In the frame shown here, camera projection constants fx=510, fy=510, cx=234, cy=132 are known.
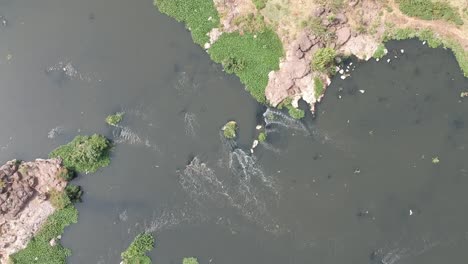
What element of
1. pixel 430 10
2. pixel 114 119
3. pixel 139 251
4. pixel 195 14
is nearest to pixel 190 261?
pixel 139 251

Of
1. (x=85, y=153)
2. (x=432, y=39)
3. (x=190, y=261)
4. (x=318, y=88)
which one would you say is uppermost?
(x=432, y=39)

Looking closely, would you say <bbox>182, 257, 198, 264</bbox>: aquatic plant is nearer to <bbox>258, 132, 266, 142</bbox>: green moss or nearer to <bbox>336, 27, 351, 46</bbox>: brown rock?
<bbox>258, 132, 266, 142</bbox>: green moss

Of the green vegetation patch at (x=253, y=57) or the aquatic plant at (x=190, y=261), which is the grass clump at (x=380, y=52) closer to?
the green vegetation patch at (x=253, y=57)

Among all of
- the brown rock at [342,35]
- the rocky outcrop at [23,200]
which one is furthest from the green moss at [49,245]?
the brown rock at [342,35]

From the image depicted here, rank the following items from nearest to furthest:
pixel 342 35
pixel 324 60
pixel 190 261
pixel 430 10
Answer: pixel 190 261, pixel 324 60, pixel 430 10, pixel 342 35

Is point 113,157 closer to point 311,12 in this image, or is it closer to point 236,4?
point 236,4

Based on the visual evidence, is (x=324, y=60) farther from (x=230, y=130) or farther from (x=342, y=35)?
(x=230, y=130)
